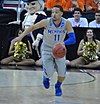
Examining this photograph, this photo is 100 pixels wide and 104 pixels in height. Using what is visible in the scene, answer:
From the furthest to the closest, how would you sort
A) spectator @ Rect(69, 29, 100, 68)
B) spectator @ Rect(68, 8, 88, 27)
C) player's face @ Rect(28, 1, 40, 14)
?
1. player's face @ Rect(28, 1, 40, 14)
2. spectator @ Rect(68, 8, 88, 27)
3. spectator @ Rect(69, 29, 100, 68)

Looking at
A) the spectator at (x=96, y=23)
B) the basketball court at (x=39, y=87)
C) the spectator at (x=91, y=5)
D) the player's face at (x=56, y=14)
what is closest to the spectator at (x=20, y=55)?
the basketball court at (x=39, y=87)

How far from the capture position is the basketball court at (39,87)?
7.58 m

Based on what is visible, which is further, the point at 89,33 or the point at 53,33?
the point at 89,33

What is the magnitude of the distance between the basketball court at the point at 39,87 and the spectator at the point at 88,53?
46 cm

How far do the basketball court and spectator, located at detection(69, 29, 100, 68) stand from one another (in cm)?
46

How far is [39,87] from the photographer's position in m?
9.15

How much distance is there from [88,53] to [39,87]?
3807 millimetres

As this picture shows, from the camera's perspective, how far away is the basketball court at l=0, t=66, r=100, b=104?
7.58 metres

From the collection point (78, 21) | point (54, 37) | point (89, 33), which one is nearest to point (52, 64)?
point (54, 37)

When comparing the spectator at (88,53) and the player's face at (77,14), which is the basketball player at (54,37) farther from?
the player's face at (77,14)

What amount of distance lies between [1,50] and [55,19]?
522 centimetres

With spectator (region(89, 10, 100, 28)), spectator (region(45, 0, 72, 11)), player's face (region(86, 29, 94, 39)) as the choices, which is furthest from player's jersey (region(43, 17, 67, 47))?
spectator (region(45, 0, 72, 11))

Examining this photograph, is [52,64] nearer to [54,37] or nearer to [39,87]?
[54,37]

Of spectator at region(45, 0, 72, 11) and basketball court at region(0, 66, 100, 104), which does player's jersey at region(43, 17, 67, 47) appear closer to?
basketball court at region(0, 66, 100, 104)
